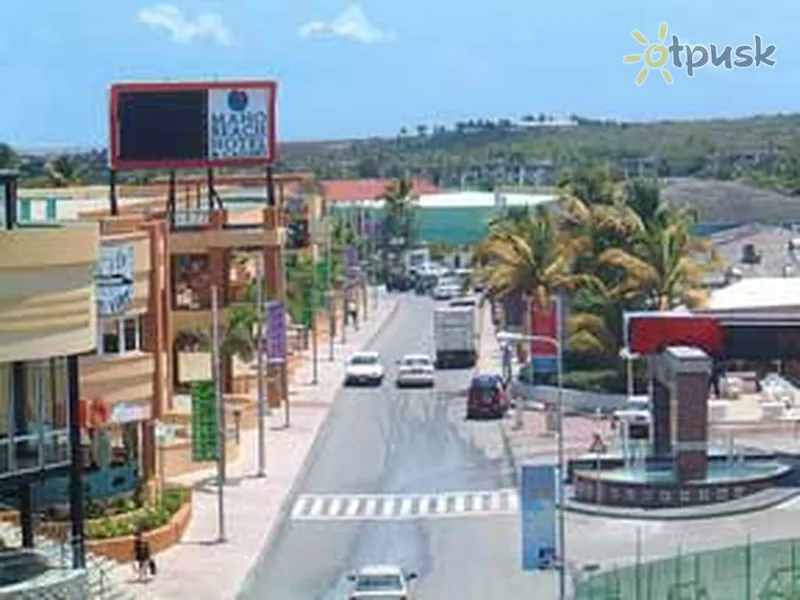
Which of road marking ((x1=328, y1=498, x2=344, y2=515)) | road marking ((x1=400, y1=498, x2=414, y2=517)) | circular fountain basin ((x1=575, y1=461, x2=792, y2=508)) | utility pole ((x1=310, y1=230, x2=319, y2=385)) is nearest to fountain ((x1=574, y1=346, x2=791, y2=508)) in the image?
circular fountain basin ((x1=575, y1=461, x2=792, y2=508))

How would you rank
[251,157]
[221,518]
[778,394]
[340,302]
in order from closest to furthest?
1. [221,518]
2. [778,394]
3. [251,157]
4. [340,302]

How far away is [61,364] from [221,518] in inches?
679

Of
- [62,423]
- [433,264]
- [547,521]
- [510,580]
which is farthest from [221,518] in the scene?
[433,264]

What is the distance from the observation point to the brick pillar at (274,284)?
8449 cm

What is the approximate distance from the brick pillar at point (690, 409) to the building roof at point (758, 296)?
11.6 meters

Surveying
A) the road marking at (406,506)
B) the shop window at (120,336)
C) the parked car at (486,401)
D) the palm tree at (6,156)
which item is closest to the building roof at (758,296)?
the parked car at (486,401)

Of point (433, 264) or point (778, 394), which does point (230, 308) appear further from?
point (433, 264)

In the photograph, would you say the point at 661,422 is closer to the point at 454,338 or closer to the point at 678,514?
the point at 678,514

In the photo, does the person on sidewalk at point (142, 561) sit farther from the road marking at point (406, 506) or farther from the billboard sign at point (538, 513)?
the billboard sign at point (538, 513)

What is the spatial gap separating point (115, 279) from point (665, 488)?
16.1m

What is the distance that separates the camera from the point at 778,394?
81.1 metres

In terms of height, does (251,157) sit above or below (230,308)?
above

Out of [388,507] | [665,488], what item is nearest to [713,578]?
[665,488]

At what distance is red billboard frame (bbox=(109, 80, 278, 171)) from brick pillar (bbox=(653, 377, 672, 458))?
90.4 feet
